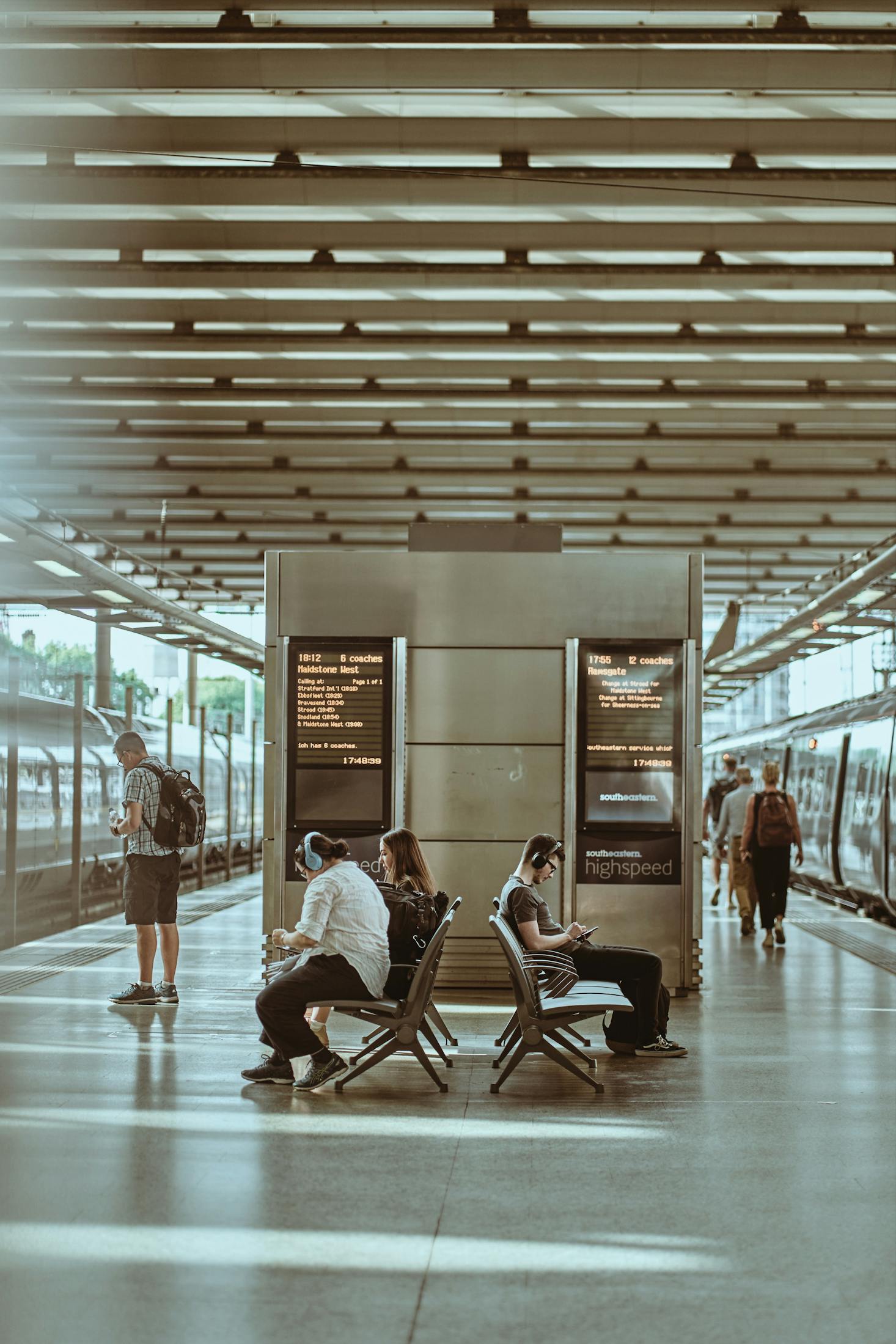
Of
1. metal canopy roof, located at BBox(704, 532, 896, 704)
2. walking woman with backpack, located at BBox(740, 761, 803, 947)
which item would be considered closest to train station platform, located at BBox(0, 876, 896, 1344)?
walking woman with backpack, located at BBox(740, 761, 803, 947)

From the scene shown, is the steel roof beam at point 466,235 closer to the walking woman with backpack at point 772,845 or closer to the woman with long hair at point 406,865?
the woman with long hair at point 406,865

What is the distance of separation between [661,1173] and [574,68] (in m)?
6.06

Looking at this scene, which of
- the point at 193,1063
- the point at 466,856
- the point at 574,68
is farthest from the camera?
the point at 466,856

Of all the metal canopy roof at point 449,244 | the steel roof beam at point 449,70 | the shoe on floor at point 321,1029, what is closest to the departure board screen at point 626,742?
the shoe on floor at point 321,1029

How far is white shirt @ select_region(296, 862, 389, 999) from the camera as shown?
7.39m

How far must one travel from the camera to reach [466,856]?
1087 cm

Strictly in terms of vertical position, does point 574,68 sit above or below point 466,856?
above

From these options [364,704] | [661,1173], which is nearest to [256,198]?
[364,704]

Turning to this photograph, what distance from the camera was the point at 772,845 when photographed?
47.0 ft

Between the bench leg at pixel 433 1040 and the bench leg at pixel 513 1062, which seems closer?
the bench leg at pixel 513 1062

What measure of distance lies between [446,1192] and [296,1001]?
207 centimetres

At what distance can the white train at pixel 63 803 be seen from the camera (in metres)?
15.7

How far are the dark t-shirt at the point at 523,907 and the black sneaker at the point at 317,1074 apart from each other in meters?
1.17

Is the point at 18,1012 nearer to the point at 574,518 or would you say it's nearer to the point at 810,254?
the point at 810,254
